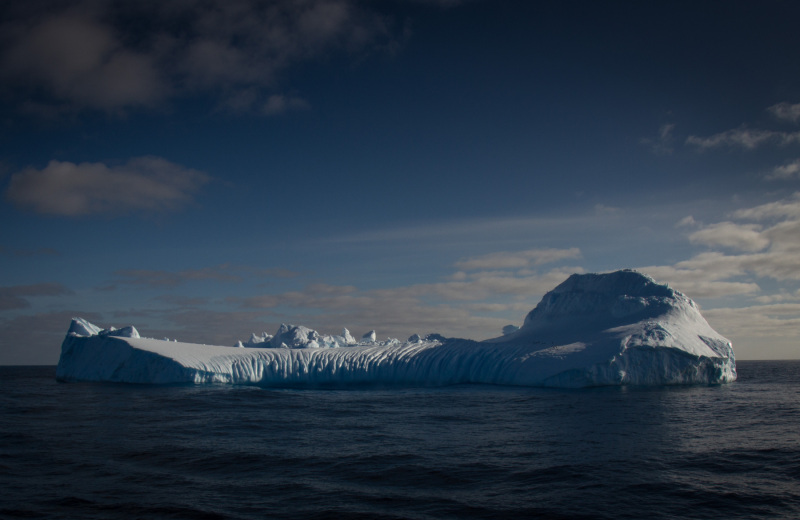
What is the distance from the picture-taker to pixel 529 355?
22.7 meters

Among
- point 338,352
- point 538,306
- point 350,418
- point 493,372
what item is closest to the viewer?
point 350,418

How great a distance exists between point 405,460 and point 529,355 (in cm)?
1481

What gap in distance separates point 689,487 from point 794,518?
4.65 ft

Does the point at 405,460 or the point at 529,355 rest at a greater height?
the point at 529,355

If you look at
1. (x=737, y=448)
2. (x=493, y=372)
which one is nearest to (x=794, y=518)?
(x=737, y=448)

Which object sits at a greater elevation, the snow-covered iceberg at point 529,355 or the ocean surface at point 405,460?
the snow-covered iceberg at point 529,355

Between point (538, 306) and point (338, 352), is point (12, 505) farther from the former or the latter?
point (538, 306)

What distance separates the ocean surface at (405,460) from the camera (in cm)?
664

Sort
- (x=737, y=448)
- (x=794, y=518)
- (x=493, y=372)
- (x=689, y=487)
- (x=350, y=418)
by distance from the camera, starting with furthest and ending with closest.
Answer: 1. (x=493, y=372)
2. (x=350, y=418)
3. (x=737, y=448)
4. (x=689, y=487)
5. (x=794, y=518)

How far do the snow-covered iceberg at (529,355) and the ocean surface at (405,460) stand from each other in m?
4.30

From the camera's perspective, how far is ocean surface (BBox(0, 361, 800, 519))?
6.64m

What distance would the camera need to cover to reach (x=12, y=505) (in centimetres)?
681

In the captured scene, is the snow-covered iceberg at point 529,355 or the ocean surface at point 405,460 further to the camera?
the snow-covered iceberg at point 529,355

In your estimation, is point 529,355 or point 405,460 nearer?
point 405,460
